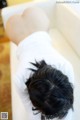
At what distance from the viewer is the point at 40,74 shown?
0.75m

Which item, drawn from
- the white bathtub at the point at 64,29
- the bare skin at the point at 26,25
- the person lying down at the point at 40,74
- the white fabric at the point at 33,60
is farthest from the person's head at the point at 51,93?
the bare skin at the point at 26,25

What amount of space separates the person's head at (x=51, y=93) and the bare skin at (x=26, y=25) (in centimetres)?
55

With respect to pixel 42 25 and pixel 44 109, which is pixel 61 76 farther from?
pixel 42 25

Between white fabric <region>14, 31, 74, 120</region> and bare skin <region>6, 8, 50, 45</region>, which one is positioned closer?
white fabric <region>14, 31, 74, 120</region>

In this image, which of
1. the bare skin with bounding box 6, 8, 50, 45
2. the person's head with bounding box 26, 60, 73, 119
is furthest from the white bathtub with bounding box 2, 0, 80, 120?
the person's head with bounding box 26, 60, 73, 119

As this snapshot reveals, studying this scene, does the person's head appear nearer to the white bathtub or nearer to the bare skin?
the white bathtub

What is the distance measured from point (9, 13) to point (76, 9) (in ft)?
1.75

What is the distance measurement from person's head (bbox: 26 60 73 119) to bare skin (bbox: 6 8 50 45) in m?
0.55

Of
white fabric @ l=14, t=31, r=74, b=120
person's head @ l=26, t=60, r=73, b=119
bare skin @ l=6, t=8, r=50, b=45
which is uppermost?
bare skin @ l=6, t=8, r=50, b=45

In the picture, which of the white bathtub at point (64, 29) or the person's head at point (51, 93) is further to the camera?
the white bathtub at point (64, 29)

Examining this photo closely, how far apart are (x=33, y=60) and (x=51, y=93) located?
0.88 ft

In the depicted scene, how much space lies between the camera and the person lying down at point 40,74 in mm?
707

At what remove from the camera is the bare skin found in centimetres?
125

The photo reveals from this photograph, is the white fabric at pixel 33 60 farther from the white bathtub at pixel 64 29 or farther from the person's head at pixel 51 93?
the white bathtub at pixel 64 29
